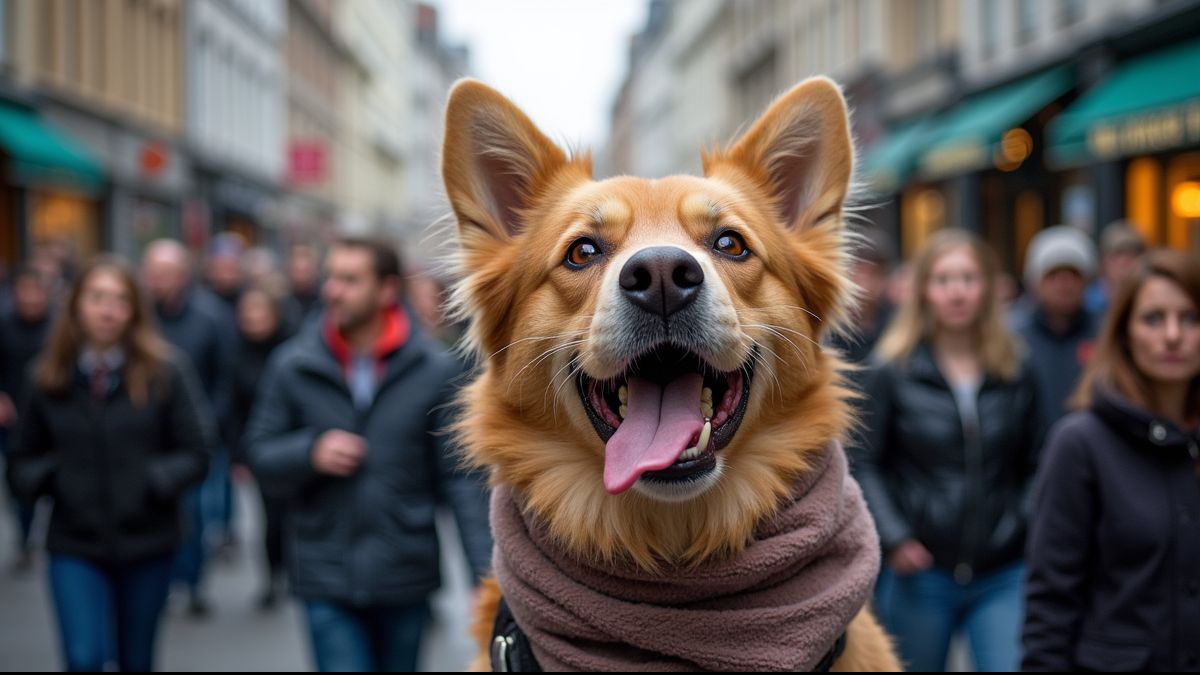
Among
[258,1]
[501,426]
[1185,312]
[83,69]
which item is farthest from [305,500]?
[258,1]

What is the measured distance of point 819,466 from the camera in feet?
9.50

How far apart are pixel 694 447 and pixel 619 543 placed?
0.30 m

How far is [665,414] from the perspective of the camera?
8.83ft

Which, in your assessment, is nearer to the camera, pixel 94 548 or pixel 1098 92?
pixel 94 548

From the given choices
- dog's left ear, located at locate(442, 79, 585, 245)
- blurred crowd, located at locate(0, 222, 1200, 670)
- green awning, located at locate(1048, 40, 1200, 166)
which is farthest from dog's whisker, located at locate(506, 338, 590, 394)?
green awning, located at locate(1048, 40, 1200, 166)

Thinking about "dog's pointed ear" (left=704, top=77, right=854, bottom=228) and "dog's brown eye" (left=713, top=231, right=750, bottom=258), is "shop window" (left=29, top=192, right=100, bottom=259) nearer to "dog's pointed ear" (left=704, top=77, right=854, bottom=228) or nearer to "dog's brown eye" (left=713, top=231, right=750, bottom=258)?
"dog's pointed ear" (left=704, top=77, right=854, bottom=228)

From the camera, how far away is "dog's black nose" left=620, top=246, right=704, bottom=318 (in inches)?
101

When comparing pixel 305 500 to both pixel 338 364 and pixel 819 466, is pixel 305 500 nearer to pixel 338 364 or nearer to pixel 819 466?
pixel 338 364

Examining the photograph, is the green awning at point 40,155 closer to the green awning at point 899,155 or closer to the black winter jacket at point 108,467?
the black winter jacket at point 108,467

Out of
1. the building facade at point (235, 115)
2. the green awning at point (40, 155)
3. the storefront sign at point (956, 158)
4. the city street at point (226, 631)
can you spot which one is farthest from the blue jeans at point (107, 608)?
the building facade at point (235, 115)

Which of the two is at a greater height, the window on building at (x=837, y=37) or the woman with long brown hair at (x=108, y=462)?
the window on building at (x=837, y=37)

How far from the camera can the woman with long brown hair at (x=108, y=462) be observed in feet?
17.7

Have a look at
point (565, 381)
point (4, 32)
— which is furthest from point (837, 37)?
point (565, 381)

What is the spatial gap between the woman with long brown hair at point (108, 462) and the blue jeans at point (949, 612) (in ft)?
10.7
